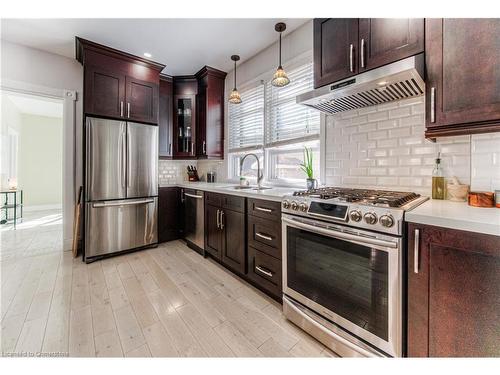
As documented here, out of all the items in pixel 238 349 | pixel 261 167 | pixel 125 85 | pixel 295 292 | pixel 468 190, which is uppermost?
pixel 125 85

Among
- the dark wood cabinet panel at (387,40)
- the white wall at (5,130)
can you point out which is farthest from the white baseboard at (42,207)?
the dark wood cabinet panel at (387,40)

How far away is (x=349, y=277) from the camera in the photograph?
4.24 feet

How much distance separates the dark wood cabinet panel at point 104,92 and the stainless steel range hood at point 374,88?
2.39 meters

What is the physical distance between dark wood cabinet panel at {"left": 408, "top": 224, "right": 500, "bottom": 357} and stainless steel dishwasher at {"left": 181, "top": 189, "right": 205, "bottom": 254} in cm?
227

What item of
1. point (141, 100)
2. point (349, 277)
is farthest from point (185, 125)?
point (349, 277)

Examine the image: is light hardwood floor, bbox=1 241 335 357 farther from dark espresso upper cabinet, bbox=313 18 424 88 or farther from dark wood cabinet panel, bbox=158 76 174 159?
dark espresso upper cabinet, bbox=313 18 424 88

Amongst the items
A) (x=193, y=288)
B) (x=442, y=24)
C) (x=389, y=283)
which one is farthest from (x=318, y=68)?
(x=193, y=288)

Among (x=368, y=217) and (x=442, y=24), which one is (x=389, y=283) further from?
(x=442, y=24)

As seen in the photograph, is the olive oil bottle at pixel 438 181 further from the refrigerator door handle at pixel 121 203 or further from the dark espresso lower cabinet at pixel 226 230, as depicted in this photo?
the refrigerator door handle at pixel 121 203

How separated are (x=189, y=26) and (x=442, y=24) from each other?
89.2 inches

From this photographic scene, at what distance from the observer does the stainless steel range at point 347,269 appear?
1.12 meters

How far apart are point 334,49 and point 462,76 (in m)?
0.84

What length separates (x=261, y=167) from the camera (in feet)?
9.85

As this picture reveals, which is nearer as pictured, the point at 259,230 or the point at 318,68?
the point at 318,68
